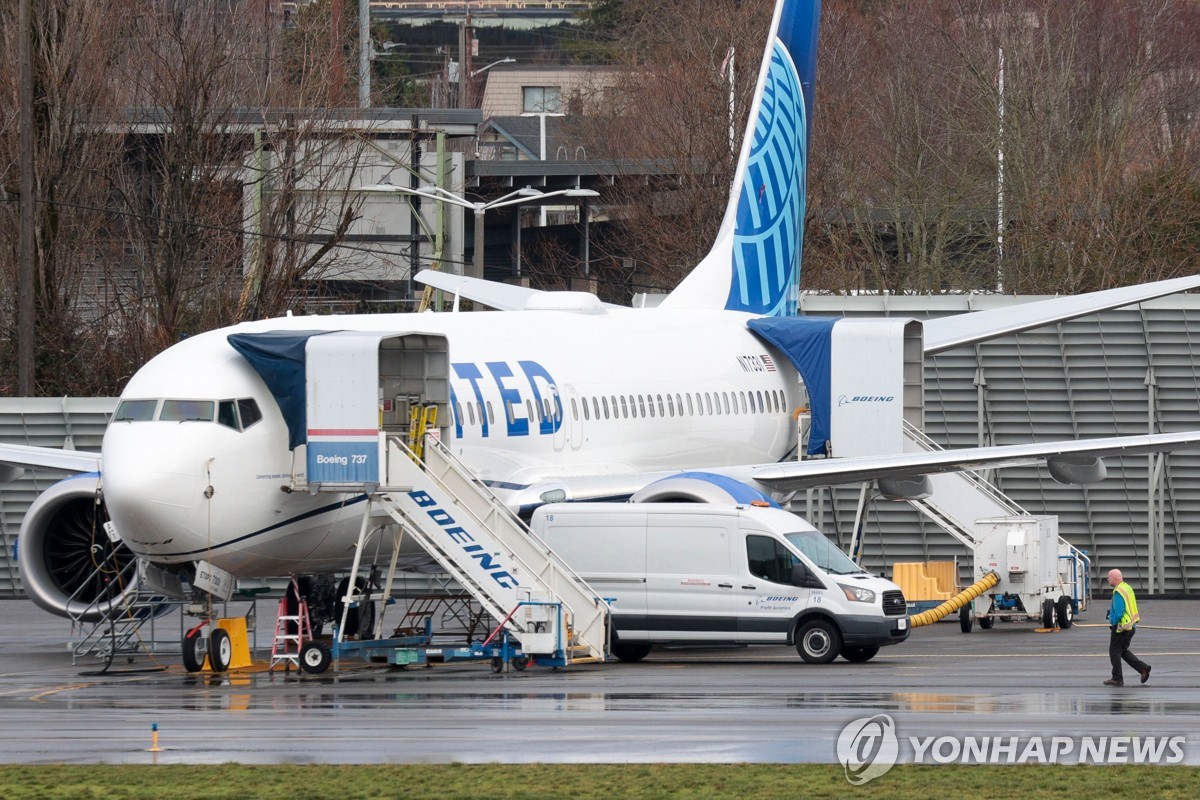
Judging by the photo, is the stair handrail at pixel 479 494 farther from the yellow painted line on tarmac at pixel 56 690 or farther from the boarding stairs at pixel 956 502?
the boarding stairs at pixel 956 502

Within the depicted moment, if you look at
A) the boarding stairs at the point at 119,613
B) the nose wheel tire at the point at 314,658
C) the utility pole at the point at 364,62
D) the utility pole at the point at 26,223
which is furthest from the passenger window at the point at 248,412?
the utility pole at the point at 364,62

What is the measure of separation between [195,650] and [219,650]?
31 cm

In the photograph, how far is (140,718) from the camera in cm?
1945

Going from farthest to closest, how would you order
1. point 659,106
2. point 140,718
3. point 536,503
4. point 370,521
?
point 659,106
point 536,503
point 370,521
point 140,718

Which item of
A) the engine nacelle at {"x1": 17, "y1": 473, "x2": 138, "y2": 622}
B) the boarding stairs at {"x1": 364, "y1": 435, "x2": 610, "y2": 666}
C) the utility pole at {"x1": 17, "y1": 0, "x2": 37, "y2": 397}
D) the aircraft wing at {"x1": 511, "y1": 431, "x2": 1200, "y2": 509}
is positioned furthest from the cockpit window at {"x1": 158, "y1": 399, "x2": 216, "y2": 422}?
the utility pole at {"x1": 17, "y1": 0, "x2": 37, "y2": 397}

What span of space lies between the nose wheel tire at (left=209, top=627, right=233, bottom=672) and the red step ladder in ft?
1.85

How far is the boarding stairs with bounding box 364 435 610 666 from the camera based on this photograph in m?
23.8

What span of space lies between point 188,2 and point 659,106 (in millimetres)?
19525

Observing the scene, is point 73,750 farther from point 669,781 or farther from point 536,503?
point 536,503

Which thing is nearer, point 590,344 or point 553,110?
point 590,344

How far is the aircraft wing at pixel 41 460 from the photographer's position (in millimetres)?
28688

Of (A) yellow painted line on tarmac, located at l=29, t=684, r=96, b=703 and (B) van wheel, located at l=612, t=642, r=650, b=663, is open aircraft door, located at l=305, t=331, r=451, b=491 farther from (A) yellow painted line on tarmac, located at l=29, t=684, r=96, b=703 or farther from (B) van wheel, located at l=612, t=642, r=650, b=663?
(B) van wheel, located at l=612, t=642, r=650, b=663

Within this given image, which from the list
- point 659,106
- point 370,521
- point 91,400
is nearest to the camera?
point 370,521

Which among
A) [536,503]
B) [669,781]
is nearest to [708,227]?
[536,503]
